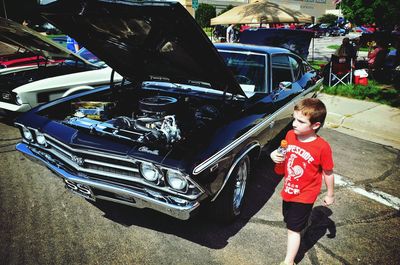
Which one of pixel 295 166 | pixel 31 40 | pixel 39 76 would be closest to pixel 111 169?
pixel 295 166

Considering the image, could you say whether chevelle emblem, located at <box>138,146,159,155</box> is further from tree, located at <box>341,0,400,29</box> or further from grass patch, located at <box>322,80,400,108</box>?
tree, located at <box>341,0,400,29</box>

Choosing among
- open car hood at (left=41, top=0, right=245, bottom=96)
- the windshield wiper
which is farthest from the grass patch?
open car hood at (left=41, top=0, right=245, bottom=96)

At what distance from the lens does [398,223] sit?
9.62 feet

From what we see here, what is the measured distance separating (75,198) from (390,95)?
25.6 ft

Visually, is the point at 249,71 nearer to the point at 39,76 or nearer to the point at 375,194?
the point at 375,194

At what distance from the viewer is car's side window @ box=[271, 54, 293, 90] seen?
3614mm

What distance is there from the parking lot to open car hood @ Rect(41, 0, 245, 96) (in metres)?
1.44

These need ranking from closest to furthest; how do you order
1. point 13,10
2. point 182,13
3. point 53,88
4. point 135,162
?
1. point 182,13
2. point 135,162
3. point 53,88
4. point 13,10

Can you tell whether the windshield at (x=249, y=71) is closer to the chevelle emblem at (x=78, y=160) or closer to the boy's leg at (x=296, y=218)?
the boy's leg at (x=296, y=218)

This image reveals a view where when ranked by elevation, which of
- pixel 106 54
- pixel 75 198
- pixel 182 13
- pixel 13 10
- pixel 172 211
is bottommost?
pixel 75 198

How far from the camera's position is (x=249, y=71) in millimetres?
3506

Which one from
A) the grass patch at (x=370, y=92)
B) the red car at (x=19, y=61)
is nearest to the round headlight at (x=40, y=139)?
the red car at (x=19, y=61)

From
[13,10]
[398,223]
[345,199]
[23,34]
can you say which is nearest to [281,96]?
[345,199]

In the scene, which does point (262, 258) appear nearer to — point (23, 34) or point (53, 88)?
point (53, 88)
